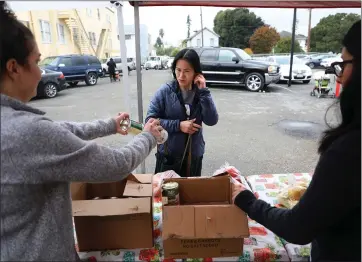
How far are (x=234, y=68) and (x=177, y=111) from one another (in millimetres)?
9176

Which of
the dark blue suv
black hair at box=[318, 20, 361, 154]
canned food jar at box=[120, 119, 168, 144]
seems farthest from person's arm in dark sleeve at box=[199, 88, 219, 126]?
the dark blue suv

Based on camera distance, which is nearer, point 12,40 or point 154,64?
point 12,40

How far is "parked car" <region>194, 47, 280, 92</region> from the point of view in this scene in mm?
10742

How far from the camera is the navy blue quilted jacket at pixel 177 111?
228 cm

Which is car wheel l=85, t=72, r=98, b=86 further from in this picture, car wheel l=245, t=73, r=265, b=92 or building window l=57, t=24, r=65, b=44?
car wheel l=245, t=73, r=265, b=92

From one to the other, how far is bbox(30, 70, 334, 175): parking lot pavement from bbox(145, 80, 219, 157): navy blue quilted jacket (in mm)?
684

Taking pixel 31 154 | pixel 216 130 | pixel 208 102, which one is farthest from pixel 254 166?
pixel 31 154

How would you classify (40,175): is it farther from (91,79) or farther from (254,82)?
(91,79)

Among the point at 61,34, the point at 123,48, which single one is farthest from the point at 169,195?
the point at 61,34

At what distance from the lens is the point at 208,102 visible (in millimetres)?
2279

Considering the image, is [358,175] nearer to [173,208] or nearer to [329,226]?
[329,226]

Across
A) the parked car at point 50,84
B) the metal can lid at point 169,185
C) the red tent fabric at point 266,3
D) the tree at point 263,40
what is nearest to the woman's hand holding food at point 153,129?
the metal can lid at point 169,185

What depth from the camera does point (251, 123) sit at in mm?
7168

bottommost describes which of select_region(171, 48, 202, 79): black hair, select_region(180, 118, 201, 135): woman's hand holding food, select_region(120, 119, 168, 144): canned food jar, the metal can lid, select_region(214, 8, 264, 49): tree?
the metal can lid
